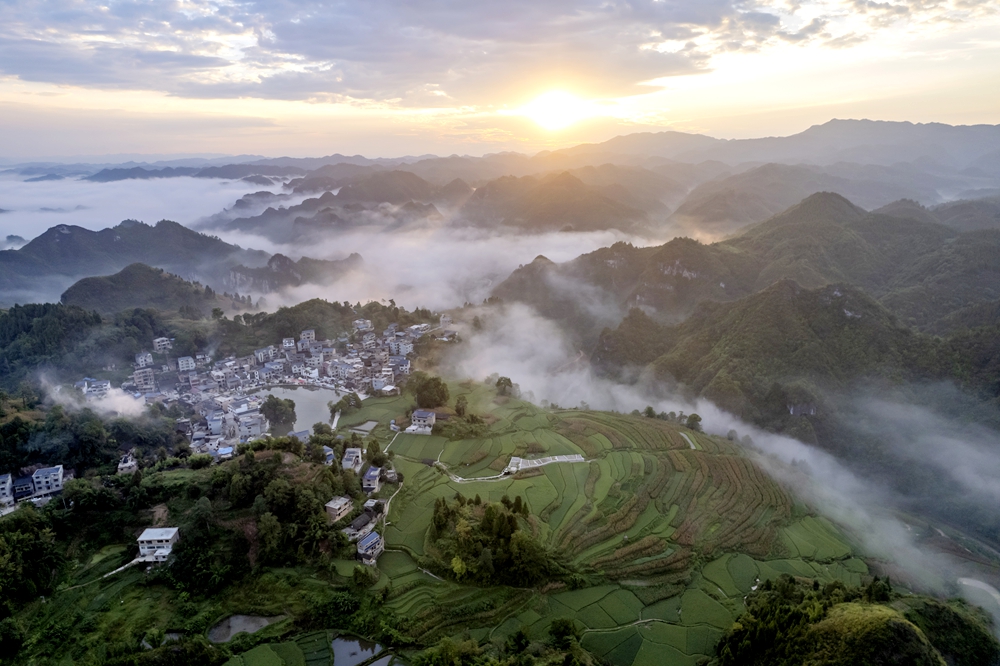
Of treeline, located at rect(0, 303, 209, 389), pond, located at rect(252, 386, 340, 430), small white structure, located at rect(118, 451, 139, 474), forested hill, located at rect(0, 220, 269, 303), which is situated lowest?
pond, located at rect(252, 386, 340, 430)

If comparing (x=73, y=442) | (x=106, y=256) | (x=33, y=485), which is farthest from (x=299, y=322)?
(x=106, y=256)

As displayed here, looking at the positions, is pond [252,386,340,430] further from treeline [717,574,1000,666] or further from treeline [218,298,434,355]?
treeline [717,574,1000,666]

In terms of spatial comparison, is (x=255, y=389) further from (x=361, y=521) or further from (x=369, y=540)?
(x=369, y=540)

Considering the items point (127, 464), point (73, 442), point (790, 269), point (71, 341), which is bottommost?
point (127, 464)

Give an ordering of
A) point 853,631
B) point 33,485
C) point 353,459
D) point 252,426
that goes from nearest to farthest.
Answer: point 853,631
point 33,485
point 353,459
point 252,426

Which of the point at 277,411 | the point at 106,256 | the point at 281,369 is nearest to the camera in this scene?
the point at 277,411

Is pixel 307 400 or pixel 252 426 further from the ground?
pixel 252 426

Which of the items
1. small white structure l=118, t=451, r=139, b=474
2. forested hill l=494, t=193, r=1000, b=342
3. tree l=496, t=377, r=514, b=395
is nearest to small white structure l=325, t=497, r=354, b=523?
small white structure l=118, t=451, r=139, b=474

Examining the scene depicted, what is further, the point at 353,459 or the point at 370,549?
the point at 353,459
